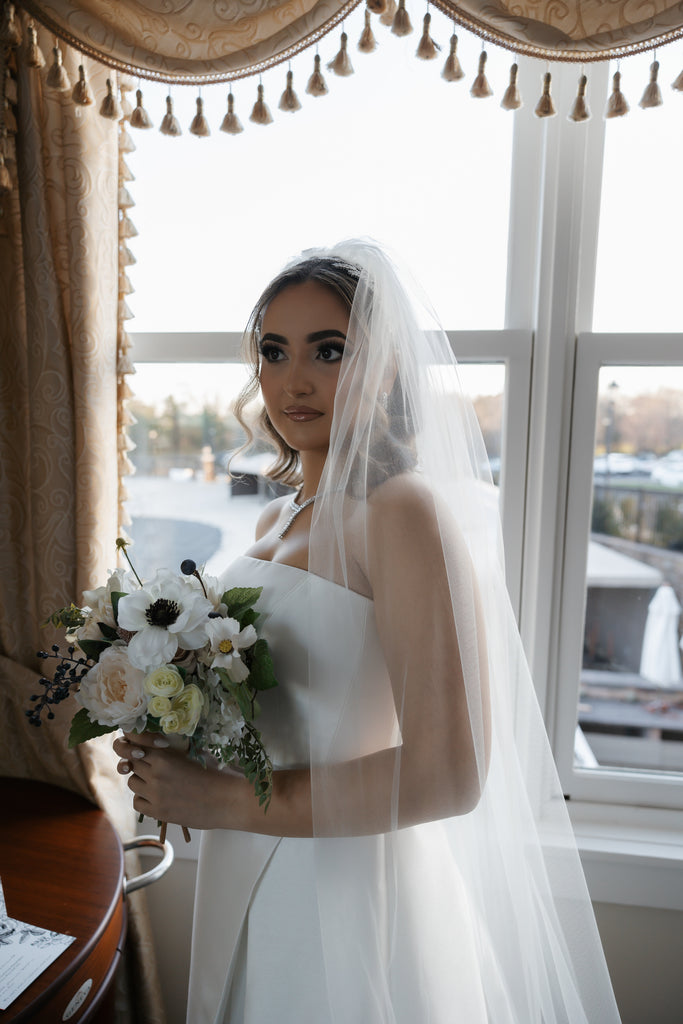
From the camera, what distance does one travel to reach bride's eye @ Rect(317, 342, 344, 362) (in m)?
1.03

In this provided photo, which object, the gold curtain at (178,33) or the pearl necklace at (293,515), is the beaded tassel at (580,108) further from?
the pearl necklace at (293,515)

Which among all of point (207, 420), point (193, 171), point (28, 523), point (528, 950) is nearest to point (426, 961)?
point (528, 950)

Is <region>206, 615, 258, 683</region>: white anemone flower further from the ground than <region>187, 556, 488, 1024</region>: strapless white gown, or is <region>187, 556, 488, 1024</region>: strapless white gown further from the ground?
<region>206, 615, 258, 683</region>: white anemone flower

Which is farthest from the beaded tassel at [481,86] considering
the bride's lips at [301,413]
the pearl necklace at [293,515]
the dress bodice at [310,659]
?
the dress bodice at [310,659]

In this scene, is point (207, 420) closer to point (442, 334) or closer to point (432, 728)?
point (442, 334)

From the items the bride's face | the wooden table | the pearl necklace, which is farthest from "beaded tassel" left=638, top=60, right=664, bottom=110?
the wooden table

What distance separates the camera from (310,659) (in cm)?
90

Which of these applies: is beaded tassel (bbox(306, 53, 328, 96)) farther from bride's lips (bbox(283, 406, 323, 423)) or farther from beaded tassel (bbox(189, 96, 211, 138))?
bride's lips (bbox(283, 406, 323, 423))

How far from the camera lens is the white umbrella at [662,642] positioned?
1557 mm

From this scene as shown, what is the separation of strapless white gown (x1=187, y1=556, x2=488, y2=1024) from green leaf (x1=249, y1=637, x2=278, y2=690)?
0.06 metres

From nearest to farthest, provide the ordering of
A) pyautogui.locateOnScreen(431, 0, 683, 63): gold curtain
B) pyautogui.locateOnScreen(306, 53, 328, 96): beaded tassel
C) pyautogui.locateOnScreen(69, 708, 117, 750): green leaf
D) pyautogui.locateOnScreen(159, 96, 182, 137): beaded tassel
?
1. pyautogui.locateOnScreen(69, 708, 117, 750): green leaf
2. pyautogui.locateOnScreen(431, 0, 683, 63): gold curtain
3. pyautogui.locateOnScreen(306, 53, 328, 96): beaded tassel
4. pyautogui.locateOnScreen(159, 96, 182, 137): beaded tassel

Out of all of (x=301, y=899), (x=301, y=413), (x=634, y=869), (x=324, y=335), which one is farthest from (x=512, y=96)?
(x=634, y=869)

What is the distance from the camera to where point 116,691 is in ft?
2.85

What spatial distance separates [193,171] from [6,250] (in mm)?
498
